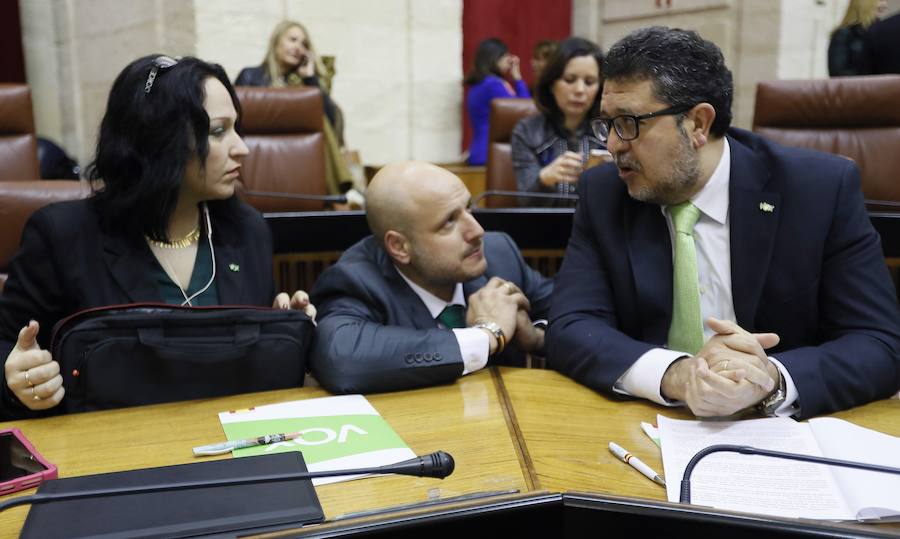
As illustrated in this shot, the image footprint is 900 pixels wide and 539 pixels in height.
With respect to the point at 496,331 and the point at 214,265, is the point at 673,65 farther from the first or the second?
the point at 214,265

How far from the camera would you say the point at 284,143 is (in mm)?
3537

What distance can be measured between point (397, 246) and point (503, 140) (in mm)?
2018

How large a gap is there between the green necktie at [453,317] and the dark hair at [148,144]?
2.07 feet

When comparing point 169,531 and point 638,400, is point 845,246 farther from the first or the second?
point 169,531

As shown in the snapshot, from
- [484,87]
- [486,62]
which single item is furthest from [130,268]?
[486,62]

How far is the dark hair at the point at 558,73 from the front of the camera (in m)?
3.32

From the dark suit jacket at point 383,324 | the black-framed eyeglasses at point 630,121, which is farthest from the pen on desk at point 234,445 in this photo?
the black-framed eyeglasses at point 630,121

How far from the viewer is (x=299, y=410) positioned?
1.39 m

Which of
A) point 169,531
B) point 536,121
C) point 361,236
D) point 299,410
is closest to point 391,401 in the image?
point 299,410

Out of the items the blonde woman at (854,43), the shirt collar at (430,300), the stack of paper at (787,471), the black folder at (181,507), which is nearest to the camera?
the black folder at (181,507)

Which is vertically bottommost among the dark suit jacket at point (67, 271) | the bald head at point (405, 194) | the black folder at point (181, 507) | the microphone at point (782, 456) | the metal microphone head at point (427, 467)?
the black folder at point (181, 507)

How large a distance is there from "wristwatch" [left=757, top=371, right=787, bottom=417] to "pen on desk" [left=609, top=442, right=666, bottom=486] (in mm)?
309

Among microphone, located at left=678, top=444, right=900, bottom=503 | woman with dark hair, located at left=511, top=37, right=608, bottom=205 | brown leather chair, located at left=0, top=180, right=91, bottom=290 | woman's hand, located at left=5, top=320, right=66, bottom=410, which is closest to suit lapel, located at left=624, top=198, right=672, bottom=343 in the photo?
microphone, located at left=678, top=444, right=900, bottom=503

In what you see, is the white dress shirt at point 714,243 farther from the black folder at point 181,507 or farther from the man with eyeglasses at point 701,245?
the black folder at point 181,507
